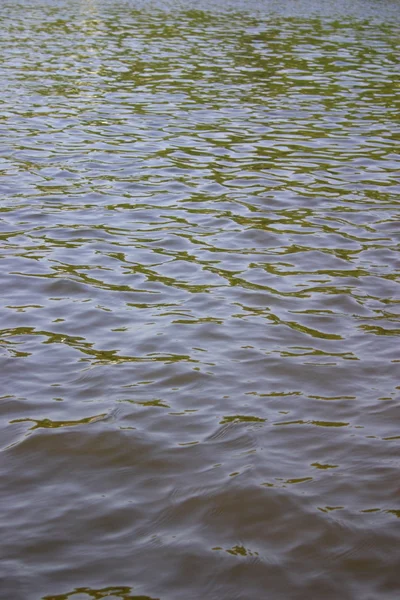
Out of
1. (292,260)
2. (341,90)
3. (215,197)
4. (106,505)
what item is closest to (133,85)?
(341,90)

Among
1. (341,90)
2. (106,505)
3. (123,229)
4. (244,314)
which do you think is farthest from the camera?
(341,90)

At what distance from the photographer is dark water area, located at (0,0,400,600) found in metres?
3.94

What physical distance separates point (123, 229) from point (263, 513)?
200 inches

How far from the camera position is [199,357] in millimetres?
5949

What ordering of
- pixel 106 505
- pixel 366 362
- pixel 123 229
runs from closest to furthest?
1. pixel 106 505
2. pixel 366 362
3. pixel 123 229

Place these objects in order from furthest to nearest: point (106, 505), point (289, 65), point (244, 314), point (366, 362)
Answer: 1. point (289, 65)
2. point (244, 314)
3. point (366, 362)
4. point (106, 505)

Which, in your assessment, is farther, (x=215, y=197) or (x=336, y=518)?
(x=215, y=197)

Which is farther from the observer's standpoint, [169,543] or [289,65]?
[289,65]

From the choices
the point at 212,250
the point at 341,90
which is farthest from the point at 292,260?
the point at 341,90

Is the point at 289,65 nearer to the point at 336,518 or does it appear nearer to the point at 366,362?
the point at 366,362

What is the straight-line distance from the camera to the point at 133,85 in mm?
18172

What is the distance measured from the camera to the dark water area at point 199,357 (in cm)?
394

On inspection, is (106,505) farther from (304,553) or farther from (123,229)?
(123,229)

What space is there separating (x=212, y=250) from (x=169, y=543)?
15.2 feet
